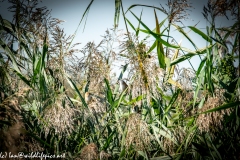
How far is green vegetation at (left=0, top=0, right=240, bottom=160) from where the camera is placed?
120 cm

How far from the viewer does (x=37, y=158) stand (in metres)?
1.19

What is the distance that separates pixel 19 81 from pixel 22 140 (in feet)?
1.44

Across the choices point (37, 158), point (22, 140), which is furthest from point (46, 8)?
point (37, 158)

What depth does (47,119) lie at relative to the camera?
1230mm

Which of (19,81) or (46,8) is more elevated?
(46,8)

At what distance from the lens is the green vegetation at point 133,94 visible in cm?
120

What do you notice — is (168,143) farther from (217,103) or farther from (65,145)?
(65,145)

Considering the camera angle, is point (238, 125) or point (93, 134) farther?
point (93, 134)

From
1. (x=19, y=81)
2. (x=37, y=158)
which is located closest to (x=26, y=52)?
(x=19, y=81)

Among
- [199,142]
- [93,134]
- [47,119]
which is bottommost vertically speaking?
[199,142]

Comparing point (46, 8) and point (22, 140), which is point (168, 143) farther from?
point (46, 8)

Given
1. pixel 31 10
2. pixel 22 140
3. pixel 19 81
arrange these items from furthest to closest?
pixel 19 81, pixel 31 10, pixel 22 140

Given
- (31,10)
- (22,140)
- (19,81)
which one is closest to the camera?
(22,140)

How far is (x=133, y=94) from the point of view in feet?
4.07
